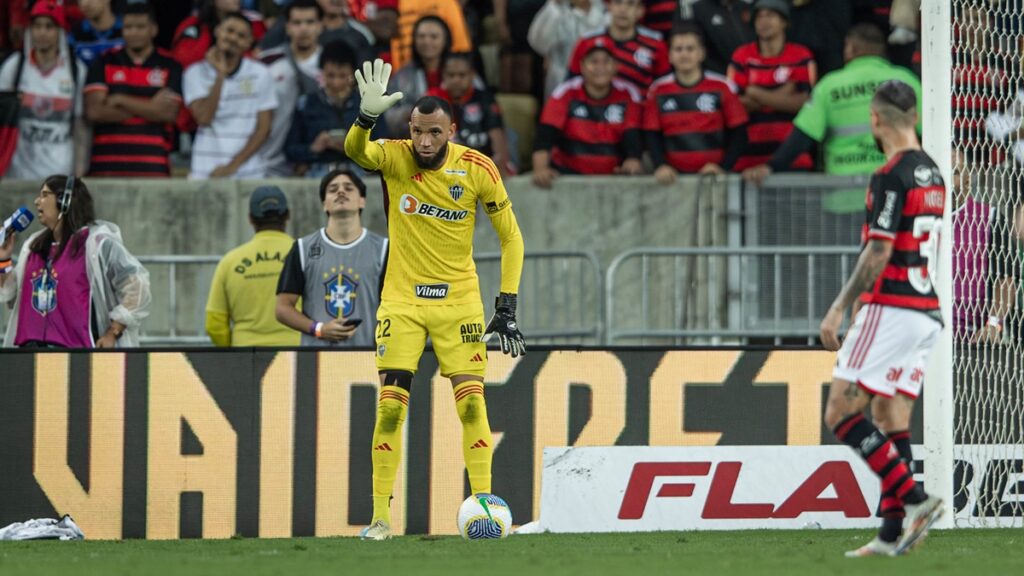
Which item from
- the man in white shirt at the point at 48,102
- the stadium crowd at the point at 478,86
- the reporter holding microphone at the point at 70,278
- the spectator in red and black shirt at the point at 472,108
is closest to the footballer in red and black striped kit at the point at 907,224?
the reporter holding microphone at the point at 70,278

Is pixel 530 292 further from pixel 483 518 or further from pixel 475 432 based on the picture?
pixel 483 518

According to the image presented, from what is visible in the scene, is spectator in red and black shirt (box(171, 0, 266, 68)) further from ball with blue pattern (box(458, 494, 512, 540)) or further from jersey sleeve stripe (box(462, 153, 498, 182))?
ball with blue pattern (box(458, 494, 512, 540))

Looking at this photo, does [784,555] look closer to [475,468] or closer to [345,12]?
[475,468]

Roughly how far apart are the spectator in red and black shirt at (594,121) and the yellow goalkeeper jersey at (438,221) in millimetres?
4821

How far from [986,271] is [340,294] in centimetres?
440

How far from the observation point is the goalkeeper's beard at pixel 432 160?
996cm

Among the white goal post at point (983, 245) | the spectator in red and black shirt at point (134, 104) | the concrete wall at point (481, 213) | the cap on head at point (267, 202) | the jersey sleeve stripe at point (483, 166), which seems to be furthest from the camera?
the spectator in red and black shirt at point (134, 104)

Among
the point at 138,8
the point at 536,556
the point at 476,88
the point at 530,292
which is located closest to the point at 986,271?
the point at 530,292

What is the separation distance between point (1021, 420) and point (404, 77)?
6795 millimetres

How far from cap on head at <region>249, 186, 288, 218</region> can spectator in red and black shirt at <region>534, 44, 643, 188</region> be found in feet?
11.0

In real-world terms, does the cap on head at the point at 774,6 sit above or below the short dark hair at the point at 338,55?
above

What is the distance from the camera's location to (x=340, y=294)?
37.9 feet

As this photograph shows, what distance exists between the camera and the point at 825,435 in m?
11.5

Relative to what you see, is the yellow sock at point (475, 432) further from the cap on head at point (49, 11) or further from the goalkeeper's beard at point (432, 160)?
the cap on head at point (49, 11)
